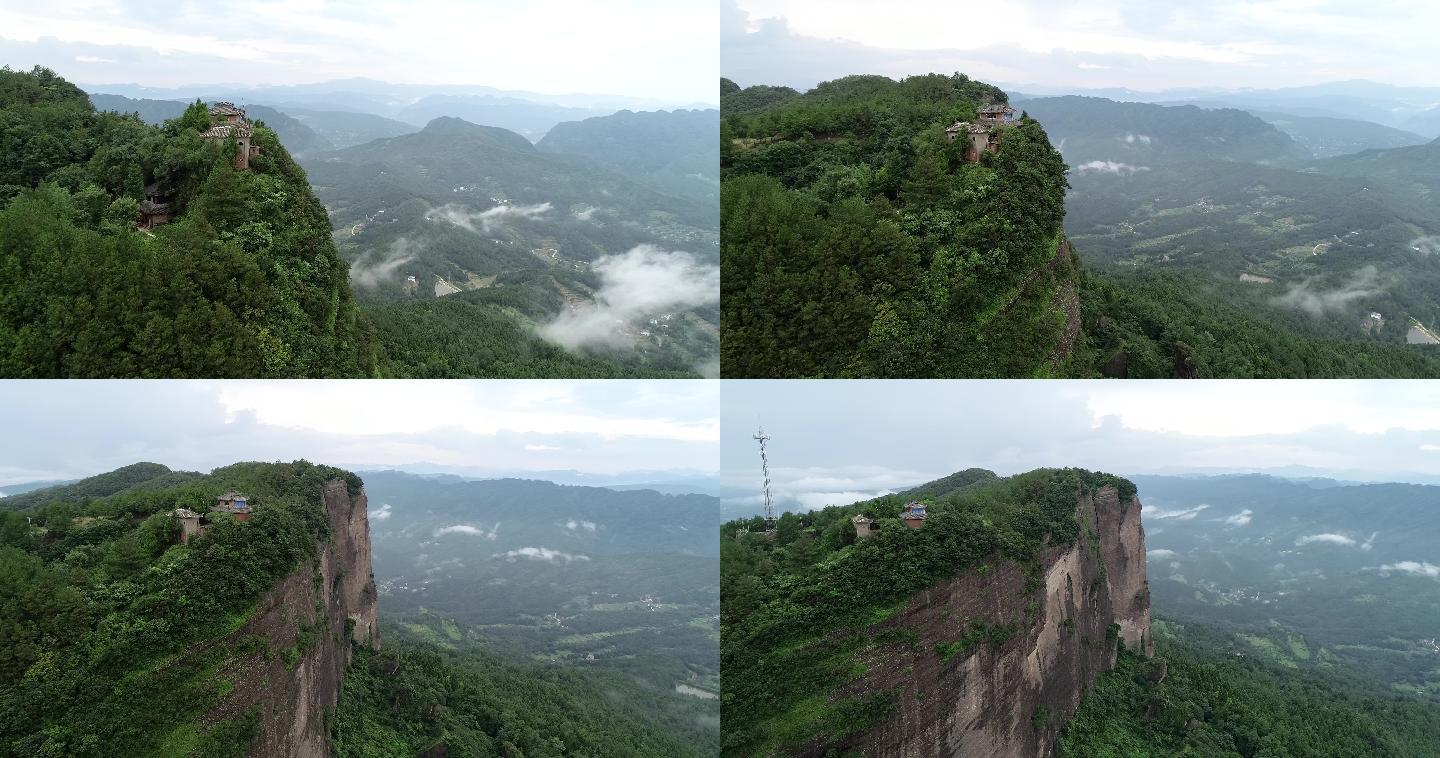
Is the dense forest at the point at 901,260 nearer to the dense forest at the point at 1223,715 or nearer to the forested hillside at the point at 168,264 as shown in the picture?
the forested hillside at the point at 168,264

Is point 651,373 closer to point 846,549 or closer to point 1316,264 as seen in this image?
point 846,549

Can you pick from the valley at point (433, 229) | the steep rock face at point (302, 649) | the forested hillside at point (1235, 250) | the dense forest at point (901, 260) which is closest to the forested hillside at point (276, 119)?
the valley at point (433, 229)

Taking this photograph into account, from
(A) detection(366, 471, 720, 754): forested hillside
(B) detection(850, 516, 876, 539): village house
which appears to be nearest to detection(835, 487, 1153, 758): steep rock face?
(B) detection(850, 516, 876, 539): village house

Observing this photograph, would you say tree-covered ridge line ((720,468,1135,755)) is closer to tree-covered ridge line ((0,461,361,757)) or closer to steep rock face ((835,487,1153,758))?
steep rock face ((835,487,1153,758))

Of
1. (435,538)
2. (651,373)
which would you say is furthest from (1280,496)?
(435,538)

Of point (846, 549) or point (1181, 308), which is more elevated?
point (1181, 308)
